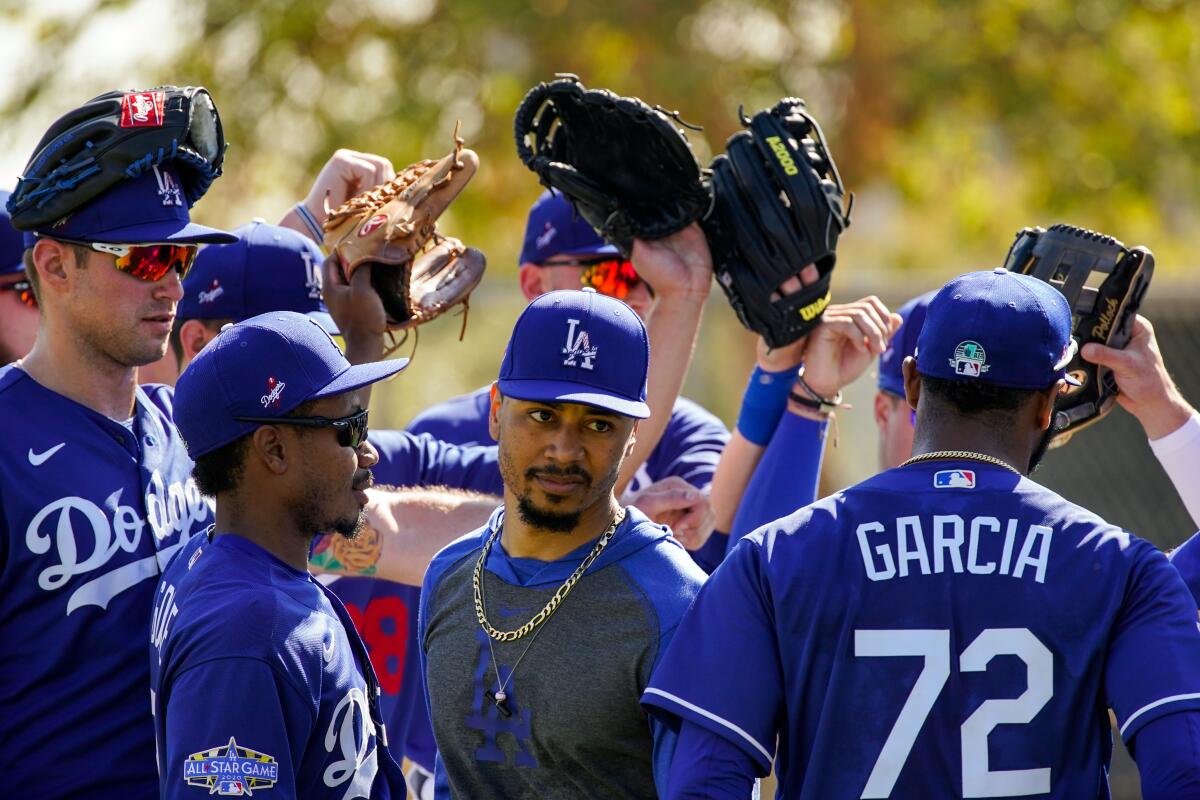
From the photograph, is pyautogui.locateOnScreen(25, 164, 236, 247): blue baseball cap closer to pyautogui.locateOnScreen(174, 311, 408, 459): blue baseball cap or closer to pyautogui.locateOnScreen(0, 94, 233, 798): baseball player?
pyautogui.locateOnScreen(0, 94, 233, 798): baseball player

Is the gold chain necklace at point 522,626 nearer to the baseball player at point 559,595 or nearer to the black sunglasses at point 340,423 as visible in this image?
the baseball player at point 559,595

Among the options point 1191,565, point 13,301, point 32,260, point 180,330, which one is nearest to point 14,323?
point 13,301

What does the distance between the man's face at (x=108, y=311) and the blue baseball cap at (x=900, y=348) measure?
2378 millimetres

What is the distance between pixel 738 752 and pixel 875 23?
1120 cm

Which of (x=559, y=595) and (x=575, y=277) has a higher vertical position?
(x=575, y=277)

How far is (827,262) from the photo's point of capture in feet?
15.1

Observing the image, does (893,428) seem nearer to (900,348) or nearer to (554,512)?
(900,348)

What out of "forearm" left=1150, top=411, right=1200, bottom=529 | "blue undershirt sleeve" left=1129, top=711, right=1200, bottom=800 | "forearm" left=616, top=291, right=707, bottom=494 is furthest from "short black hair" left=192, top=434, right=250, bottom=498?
"forearm" left=1150, top=411, right=1200, bottom=529

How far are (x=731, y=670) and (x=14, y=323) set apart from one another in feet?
9.29

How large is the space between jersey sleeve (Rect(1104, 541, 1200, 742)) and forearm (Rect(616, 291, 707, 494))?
5.82ft

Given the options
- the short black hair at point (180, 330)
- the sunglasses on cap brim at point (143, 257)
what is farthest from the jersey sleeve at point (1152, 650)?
the short black hair at point (180, 330)

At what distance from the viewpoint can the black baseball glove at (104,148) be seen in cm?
381

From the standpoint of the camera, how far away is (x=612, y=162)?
4590 millimetres

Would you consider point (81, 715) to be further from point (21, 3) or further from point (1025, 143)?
point (1025, 143)
